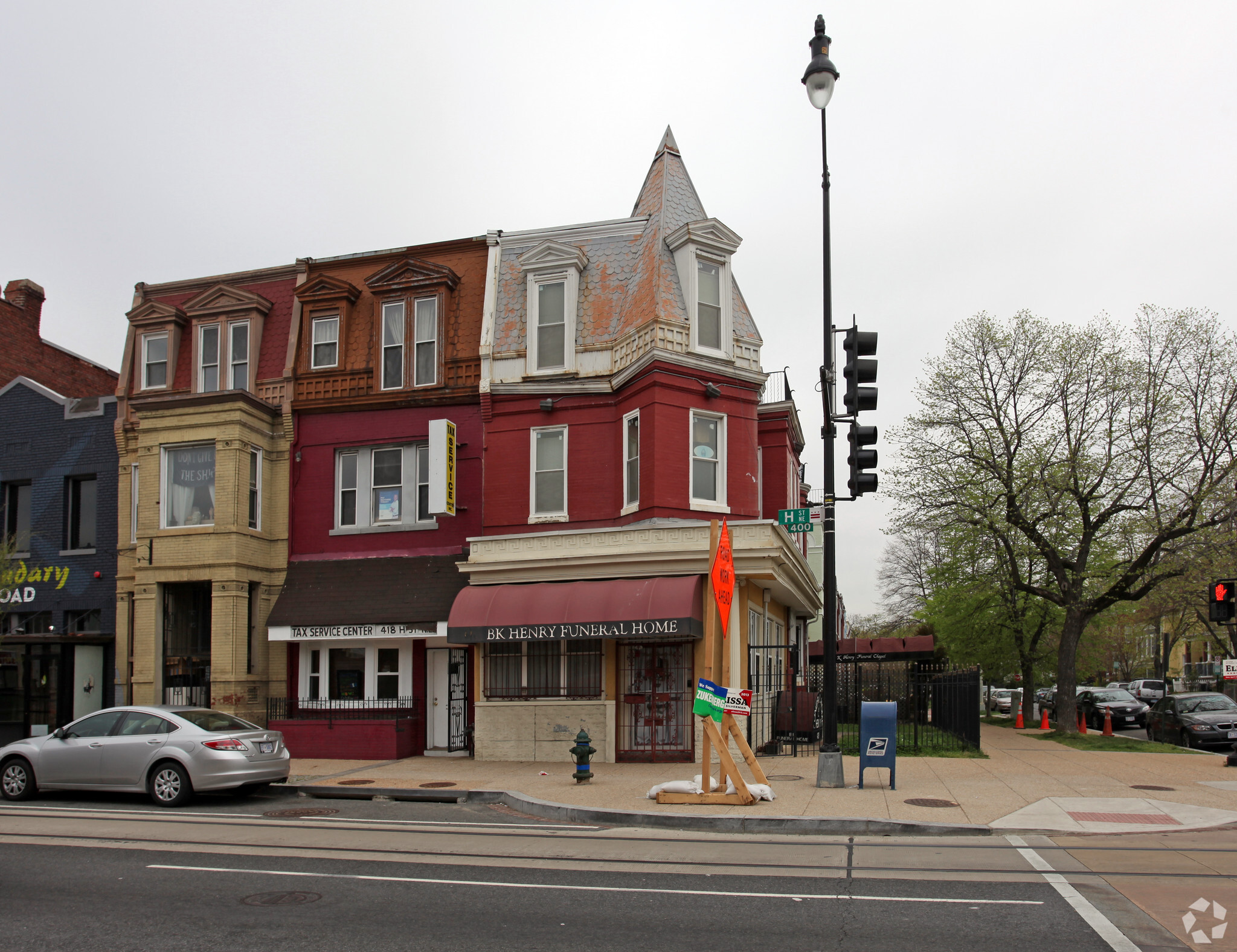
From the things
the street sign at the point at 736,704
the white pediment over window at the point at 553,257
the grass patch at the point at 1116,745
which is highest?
the white pediment over window at the point at 553,257

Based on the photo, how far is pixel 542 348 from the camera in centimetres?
2175

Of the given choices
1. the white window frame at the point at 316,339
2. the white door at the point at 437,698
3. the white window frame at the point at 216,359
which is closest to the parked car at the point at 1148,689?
the white door at the point at 437,698

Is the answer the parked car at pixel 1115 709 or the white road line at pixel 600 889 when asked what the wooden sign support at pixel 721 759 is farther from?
the parked car at pixel 1115 709

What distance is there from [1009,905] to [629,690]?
11624mm

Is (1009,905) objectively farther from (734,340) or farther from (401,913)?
(734,340)

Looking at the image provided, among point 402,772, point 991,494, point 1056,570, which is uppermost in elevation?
point 991,494

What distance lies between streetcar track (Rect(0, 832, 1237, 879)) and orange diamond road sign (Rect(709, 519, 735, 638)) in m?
3.84

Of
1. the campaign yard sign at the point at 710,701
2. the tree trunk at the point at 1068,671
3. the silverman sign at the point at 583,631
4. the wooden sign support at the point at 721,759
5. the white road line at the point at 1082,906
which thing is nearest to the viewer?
the white road line at the point at 1082,906

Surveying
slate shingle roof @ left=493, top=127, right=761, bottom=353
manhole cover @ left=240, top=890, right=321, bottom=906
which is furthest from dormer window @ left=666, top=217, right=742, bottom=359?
manhole cover @ left=240, top=890, right=321, bottom=906

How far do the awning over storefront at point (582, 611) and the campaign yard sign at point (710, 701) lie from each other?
4119mm

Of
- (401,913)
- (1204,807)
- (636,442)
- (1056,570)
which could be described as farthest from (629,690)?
(1056,570)

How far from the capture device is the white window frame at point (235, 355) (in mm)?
23688

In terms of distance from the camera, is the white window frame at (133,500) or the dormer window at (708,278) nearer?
the dormer window at (708,278)

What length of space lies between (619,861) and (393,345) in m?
15.6
